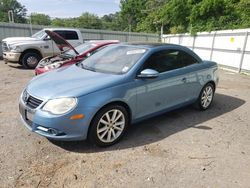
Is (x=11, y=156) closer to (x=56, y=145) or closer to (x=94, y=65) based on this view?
(x=56, y=145)

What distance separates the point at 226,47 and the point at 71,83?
1147cm

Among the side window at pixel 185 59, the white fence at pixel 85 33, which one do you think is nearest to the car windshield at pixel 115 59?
the side window at pixel 185 59

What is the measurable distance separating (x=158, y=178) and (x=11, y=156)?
80.1 inches

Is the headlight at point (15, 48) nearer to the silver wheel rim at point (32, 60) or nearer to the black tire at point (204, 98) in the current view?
the silver wheel rim at point (32, 60)

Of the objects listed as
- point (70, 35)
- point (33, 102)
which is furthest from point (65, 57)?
point (70, 35)

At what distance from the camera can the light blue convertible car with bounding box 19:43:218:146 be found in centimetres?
326

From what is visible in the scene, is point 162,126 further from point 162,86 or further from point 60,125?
point 60,125

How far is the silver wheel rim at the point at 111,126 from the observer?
353cm

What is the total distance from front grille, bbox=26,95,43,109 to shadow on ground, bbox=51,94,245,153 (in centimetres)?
70

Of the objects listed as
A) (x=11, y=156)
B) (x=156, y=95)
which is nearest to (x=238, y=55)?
(x=156, y=95)

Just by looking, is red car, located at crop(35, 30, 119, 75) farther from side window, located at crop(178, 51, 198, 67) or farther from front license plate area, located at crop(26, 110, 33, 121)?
front license plate area, located at crop(26, 110, 33, 121)

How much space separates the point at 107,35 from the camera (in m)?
19.2

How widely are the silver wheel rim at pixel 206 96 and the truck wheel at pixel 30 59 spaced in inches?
326

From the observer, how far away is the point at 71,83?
3.60 m
